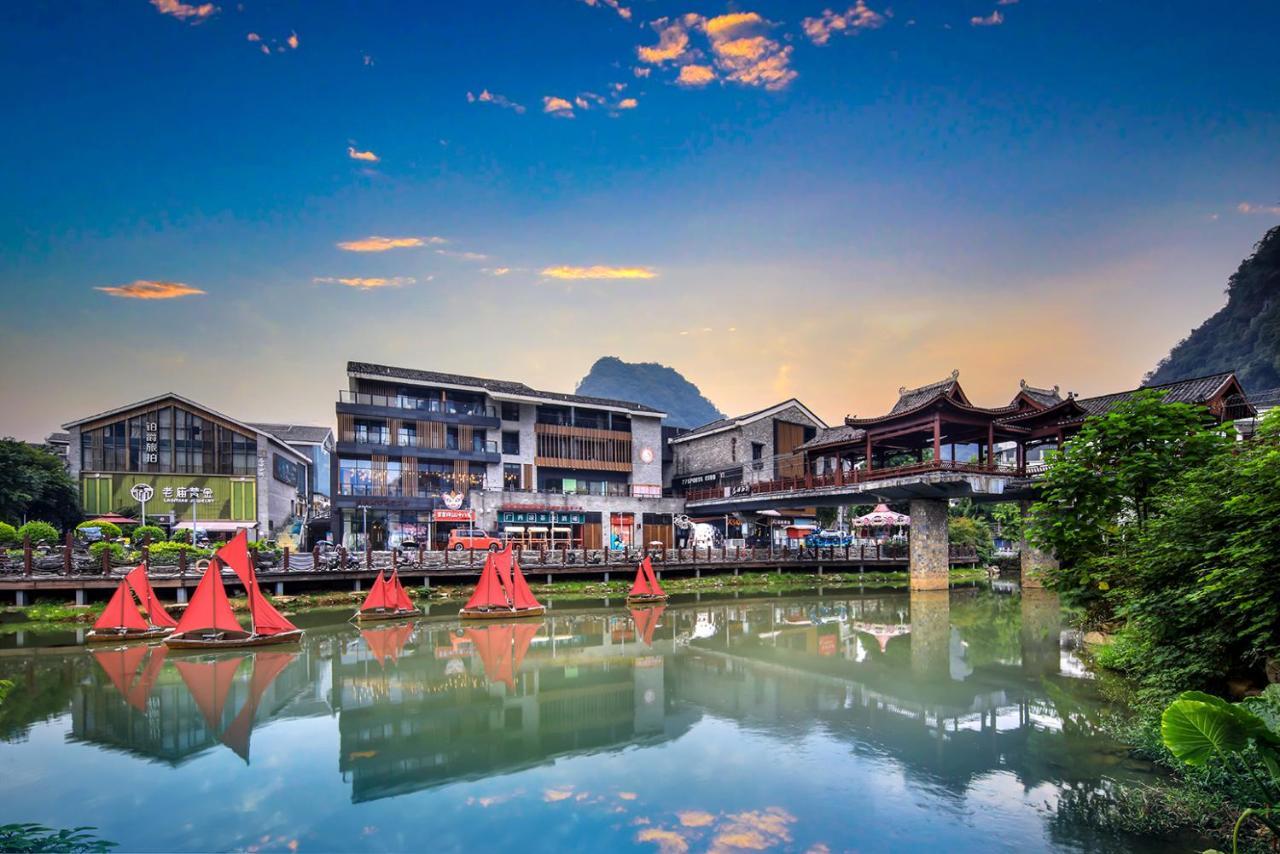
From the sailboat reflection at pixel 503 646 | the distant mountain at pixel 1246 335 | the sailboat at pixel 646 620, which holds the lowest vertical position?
the sailboat at pixel 646 620

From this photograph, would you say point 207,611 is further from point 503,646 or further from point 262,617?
point 503,646

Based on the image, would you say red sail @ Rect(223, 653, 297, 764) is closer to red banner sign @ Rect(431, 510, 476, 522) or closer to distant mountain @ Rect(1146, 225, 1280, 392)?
red banner sign @ Rect(431, 510, 476, 522)

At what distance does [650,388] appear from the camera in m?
161

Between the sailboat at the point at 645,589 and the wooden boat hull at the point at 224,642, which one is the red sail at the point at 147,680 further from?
the sailboat at the point at 645,589

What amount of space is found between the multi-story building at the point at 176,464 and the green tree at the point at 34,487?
0.91 metres

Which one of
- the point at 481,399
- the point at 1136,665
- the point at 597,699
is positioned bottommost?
the point at 597,699

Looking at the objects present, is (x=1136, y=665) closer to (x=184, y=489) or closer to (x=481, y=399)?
(x=481, y=399)

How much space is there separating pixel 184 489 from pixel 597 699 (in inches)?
1262

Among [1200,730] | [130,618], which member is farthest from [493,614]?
[1200,730]

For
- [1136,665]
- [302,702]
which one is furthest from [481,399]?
[1136,665]

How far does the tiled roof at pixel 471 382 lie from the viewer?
39572mm

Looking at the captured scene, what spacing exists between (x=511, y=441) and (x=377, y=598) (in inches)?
798

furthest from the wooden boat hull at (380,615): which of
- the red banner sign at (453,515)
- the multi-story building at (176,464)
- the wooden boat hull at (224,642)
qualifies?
the multi-story building at (176,464)

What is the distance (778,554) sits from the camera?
3856cm
